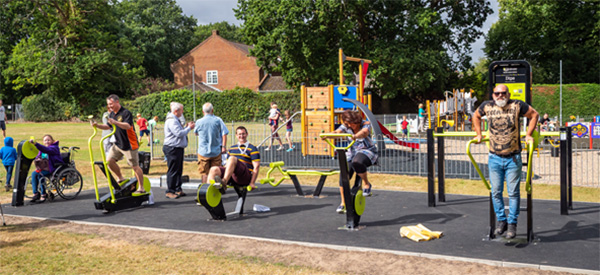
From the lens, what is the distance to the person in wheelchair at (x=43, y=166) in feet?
31.6

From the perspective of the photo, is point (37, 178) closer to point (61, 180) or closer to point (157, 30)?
point (61, 180)

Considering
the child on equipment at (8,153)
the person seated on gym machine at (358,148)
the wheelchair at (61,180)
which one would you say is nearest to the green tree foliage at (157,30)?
the child on equipment at (8,153)

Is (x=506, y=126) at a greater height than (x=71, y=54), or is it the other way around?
(x=71, y=54)

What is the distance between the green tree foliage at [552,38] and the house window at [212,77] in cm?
2916

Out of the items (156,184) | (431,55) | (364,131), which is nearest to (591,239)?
(364,131)

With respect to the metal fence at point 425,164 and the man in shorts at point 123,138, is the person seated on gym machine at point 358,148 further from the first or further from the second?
the metal fence at point 425,164

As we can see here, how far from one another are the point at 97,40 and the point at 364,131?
43736mm

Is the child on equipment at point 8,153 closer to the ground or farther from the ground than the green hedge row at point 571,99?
closer to the ground

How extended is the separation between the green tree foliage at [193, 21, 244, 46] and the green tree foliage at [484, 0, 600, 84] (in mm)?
42584

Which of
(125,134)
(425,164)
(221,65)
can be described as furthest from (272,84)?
(125,134)

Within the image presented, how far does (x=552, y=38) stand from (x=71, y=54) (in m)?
41.2

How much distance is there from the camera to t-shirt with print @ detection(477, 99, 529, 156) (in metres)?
6.14

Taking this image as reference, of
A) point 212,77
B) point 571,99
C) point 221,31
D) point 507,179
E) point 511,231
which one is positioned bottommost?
point 511,231

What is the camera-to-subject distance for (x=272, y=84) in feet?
190
